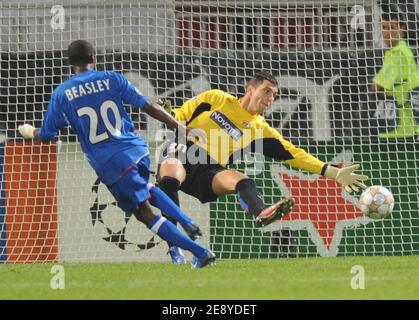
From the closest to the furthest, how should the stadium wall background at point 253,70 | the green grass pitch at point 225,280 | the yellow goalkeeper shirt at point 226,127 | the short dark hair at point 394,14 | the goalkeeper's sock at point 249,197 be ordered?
the green grass pitch at point 225,280
the goalkeeper's sock at point 249,197
the yellow goalkeeper shirt at point 226,127
the stadium wall background at point 253,70
the short dark hair at point 394,14

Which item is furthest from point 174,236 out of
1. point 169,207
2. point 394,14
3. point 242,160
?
point 394,14

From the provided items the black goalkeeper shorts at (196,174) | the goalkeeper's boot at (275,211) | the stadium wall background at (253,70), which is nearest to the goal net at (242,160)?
the stadium wall background at (253,70)

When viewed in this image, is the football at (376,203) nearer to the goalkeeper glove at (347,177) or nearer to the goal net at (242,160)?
the goalkeeper glove at (347,177)

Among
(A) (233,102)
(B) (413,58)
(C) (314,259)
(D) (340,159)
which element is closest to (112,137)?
(A) (233,102)

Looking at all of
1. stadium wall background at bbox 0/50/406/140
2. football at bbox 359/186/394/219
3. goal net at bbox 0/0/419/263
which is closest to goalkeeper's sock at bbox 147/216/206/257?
football at bbox 359/186/394/219

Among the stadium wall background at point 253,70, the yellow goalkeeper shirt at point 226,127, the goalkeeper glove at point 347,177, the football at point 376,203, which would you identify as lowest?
the football at point 376,203

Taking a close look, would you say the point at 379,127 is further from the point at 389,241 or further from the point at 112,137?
the point at 112,137

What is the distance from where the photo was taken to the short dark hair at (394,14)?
33.9 ft

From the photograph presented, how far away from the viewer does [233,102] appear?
8.88 metres

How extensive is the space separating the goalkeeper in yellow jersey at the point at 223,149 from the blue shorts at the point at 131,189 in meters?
1.13

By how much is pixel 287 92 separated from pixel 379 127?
967 mm

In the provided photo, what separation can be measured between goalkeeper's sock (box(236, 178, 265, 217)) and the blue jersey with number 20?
3.89 feet

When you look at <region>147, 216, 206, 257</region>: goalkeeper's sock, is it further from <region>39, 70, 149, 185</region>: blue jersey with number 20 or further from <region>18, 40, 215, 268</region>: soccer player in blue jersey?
<region>39, 70, 149, 185</region>: blue jersey with number 20

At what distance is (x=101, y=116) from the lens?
7.20 m
